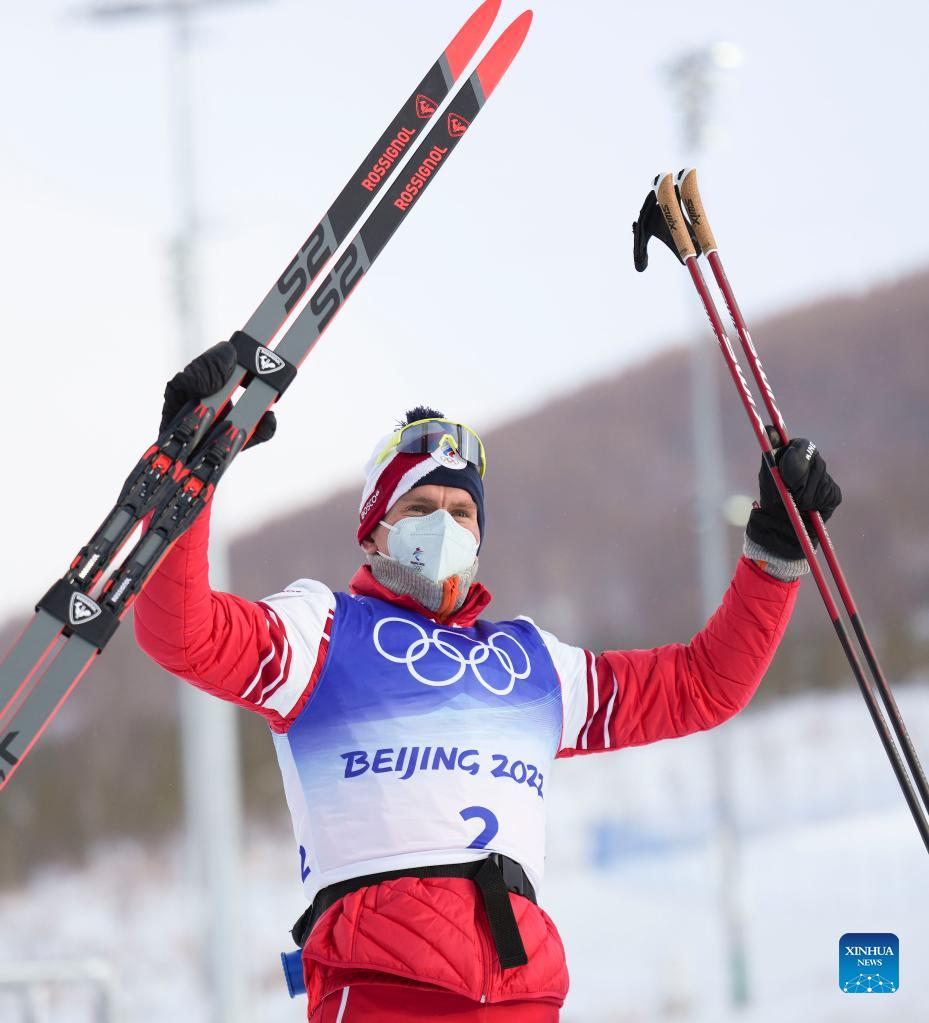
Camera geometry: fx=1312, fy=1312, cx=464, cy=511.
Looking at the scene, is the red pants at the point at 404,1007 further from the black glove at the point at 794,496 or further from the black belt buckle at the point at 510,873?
the black glove at the point at 794,496

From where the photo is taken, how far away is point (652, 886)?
11.3 metres

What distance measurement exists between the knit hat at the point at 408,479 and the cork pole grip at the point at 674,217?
40 centimetres

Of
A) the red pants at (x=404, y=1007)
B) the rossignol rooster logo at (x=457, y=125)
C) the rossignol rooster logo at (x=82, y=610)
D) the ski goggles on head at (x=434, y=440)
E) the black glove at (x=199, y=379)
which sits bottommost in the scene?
the red pants at (x=404, y=1007)

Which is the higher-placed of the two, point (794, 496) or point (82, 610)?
point (794, 496)

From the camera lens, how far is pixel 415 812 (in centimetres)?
146

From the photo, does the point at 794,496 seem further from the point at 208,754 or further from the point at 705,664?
the point at 208,754

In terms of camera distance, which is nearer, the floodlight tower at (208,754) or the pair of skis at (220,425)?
the pair of skis at (220,425)

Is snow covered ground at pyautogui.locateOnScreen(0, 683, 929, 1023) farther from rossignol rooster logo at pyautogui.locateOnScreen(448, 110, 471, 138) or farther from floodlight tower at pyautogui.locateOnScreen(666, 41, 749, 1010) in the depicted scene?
rossignol rooster logo at pyautogui.locateOnScreen(448, 110, 471, 138)

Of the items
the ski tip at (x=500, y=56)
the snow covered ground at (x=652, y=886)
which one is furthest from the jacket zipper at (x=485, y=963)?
the snow covered ground at (x=652, y=886)

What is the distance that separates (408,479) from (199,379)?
393mm

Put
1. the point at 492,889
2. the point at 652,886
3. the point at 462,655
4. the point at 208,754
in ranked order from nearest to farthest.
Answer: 1. the point at 492,889
2. the point at 462,655
3. the point at 208,754
4. the point at 652,886

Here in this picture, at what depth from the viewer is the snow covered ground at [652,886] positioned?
9570 millimetres

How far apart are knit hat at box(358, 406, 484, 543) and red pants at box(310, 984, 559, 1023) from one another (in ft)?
1.84

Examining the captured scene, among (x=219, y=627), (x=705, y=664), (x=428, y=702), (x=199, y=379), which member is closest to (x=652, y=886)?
(x=705, y=664)
